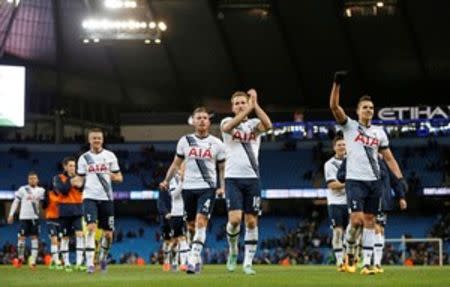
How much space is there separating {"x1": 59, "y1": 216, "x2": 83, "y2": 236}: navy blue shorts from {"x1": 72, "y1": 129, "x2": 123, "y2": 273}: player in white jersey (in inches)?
119

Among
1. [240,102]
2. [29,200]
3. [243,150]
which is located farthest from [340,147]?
[29,200]

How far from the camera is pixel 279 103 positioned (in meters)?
53.7

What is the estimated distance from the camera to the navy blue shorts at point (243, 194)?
14883 mm

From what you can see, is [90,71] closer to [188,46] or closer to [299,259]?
[188,46]

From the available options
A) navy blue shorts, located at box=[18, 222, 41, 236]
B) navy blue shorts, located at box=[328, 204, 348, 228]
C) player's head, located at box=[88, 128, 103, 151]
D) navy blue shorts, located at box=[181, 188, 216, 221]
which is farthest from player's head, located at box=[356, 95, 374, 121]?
navy blue shorts, located at box=[18, 222, 41, 236]

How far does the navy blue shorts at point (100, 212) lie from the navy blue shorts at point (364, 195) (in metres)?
5.07

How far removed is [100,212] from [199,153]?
2996mm

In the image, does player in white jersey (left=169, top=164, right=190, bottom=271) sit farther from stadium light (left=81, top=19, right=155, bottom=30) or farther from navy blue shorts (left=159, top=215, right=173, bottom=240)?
stadium light (left=81, top=19, right=155, bottom=30)

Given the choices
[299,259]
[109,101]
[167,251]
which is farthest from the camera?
[109,101]

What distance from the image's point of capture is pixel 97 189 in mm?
17547

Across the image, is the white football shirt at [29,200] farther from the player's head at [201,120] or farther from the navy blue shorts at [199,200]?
the player's head at [201,120]

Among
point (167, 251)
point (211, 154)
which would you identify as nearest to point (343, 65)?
point (167, 251)

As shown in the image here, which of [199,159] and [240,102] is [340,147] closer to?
[199,159]

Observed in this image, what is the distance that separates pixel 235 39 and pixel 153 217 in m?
10.5
